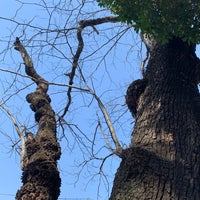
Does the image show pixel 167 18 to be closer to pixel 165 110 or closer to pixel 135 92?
pixel 135 92

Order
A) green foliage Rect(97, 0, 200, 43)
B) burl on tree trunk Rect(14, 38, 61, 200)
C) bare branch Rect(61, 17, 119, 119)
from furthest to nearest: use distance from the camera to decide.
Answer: bare branch Rect(61, 17, 119, 119), green foliage Rect(97, 0, 200, 43), burl on tree trunk Rect(14, 38, 61, 200)

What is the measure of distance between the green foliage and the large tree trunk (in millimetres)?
237

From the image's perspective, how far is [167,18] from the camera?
346cm

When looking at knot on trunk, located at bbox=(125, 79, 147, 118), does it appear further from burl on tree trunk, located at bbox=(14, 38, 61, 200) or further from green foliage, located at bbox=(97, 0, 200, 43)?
burl on tree trunk, located at bbox=(14, 38, 61, 200)

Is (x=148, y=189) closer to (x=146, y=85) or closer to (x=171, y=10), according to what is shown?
(x=146, y=85)

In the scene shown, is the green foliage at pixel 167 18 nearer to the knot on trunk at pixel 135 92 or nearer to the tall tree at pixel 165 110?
the tall tree at pixel 165 110

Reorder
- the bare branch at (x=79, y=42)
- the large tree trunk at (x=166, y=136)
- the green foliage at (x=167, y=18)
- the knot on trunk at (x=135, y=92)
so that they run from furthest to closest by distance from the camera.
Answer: the bare branch at (x=79, y=42), the knot on trunk at (x=135, y=92), the green foliage at (x=167, y=18), the large tree trunk at (x=166, y=136)

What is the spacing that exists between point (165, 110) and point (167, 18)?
2.86ft

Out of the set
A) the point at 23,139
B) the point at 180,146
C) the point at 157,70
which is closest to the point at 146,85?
the point at 157,70

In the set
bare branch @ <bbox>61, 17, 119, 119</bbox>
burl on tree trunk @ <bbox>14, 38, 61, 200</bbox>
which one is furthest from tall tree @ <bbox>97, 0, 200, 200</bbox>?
bare branch @ <bbox>61, 17, 119, 119</bbox>

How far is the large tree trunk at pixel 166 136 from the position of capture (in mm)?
2434

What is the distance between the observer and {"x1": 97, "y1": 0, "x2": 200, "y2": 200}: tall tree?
2467 mm

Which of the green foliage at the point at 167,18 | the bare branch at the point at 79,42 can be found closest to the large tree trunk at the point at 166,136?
the green foliage at the point at 167,18

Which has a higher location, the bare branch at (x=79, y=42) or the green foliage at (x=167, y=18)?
the bare branch at (x=79, y=42)
